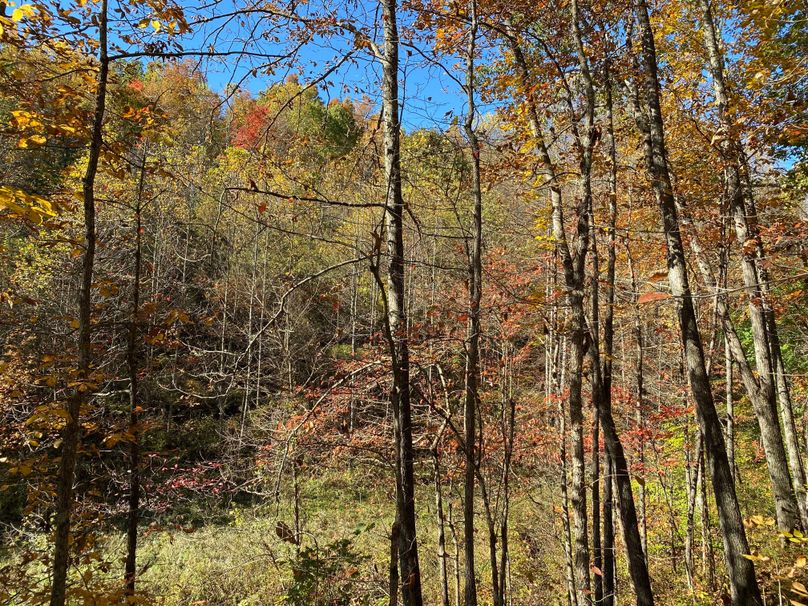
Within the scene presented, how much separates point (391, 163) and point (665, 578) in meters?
9.88

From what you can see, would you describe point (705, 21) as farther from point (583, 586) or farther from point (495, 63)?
point (583, 586)

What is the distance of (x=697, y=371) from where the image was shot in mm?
4785

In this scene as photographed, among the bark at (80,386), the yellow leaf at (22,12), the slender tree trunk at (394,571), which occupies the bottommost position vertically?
the slender tree trunk at (394,571)

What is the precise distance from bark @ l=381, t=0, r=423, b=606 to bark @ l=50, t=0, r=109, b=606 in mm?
1875

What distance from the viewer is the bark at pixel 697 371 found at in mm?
4570

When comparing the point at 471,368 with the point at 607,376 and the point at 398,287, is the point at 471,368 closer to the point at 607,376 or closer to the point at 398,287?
the point at 398,287

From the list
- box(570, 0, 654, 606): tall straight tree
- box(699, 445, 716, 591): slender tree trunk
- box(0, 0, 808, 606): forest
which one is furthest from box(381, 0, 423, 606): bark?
box(699, 445, 716, 591): slender tree trunk

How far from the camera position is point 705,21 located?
6379 mm

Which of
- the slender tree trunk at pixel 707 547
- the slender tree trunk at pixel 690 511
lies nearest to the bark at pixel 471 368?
the slender tree trunk at pixel 690 511

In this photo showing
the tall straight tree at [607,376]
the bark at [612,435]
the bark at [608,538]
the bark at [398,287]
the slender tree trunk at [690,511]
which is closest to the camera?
the bark at [398,287]

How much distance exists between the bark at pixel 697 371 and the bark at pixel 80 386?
16.4 feet

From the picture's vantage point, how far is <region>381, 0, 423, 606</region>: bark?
127 inches

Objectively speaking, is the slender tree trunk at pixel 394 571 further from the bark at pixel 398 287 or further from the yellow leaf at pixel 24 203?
the yellow leaf at pixel 24 203

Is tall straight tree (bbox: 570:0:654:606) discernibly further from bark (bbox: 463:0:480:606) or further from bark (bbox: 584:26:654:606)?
bark (bbox: 463:0:480:606)
